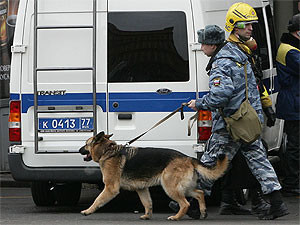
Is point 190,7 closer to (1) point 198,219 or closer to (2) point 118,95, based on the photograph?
(2) point 118,95

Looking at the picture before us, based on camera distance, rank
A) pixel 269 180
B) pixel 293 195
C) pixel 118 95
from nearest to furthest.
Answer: pixel 269 180 → pixel 118 95 → pixel 293 195

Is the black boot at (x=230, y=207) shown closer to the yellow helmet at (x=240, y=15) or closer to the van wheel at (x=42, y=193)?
the yellow helmet at (x=240, y=15)

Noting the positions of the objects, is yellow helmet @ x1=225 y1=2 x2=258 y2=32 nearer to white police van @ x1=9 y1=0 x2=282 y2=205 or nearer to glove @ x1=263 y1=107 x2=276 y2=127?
white police van @ x1=9 y1=0 x2=282 y2=205

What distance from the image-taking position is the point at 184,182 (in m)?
8.27

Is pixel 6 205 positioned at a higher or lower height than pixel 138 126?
lower

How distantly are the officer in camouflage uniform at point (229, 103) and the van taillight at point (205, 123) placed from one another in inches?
18.2

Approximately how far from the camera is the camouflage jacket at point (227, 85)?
7.99 m

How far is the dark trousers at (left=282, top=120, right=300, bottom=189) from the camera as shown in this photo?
35.6 ft

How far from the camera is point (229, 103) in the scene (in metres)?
8.13

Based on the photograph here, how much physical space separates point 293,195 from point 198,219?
2.73 metres

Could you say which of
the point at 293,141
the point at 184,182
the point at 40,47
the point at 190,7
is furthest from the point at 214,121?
the point at 293,141

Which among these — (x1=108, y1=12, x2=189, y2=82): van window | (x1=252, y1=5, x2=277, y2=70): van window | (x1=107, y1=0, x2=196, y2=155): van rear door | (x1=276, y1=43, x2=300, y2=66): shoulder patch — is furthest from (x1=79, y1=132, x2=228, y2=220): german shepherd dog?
(x1=276, y1=43, x2=300, y2=66): shoulder patch

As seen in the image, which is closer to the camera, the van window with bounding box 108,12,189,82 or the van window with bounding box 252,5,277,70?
the van window with bounding box 108,12,189,82

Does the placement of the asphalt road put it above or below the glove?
below
